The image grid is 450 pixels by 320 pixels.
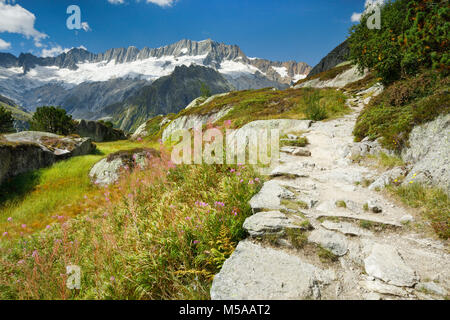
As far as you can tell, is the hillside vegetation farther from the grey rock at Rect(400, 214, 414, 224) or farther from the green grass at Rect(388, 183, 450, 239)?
the green grass at Rect(388, 183, 450, 239)

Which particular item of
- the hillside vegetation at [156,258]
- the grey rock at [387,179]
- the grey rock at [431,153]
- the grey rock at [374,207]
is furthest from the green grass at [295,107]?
the hillside vegetation at [156,258]

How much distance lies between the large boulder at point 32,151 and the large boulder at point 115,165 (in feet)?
9.22

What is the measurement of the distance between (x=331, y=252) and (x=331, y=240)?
→ 0.18 meters

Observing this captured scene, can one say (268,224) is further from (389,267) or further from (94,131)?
(94,131)

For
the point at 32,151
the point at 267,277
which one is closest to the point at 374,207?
the point at 267,277

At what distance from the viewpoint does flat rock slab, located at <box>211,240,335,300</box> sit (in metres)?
2.00

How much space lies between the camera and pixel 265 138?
8.38 metres

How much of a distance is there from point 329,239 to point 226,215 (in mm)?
1595

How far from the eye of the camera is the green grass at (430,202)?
266 cm

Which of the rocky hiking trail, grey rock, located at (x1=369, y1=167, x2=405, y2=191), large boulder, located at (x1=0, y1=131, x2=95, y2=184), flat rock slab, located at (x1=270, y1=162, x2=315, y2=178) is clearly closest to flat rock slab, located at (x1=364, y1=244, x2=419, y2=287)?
the rocky hiking trail

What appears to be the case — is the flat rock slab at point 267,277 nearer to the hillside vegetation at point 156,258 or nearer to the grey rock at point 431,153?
the hillside vegetation at point 156,258

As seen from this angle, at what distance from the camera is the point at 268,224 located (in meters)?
2.87

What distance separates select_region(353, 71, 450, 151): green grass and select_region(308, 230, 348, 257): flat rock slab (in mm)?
4056
